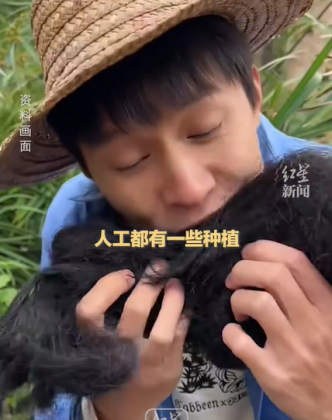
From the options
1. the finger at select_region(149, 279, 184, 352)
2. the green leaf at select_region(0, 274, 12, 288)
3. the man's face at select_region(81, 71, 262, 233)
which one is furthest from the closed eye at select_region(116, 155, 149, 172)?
the green leaf at select_region(0, 274, 12, 288)

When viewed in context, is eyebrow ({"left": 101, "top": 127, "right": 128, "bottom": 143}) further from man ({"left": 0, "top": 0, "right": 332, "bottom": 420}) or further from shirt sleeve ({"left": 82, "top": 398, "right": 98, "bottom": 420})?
shirt sleeve ({"left": 82, "top": 398, "right": 98, "bottom": 420})

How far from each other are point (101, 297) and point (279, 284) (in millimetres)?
129

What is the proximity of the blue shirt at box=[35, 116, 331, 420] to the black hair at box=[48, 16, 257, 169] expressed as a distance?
82mm

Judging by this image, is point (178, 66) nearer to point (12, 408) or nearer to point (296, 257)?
point (296, 257)

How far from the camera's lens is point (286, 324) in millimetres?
385

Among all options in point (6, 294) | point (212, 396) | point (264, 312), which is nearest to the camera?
point (264, 312)

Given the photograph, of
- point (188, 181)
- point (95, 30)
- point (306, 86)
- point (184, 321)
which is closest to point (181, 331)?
point (184, 321)

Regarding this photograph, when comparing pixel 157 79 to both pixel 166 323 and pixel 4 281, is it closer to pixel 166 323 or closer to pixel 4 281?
pixel 166 323

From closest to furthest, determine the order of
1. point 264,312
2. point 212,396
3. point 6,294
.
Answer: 1. point 264,312
2. point 212,396
3. point 6,294

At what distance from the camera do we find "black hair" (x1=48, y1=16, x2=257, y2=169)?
1.38ft

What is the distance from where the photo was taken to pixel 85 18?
419mm

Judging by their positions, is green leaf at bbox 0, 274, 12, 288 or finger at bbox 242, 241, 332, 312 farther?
green leaf at bbox 0, 274, 12, 288

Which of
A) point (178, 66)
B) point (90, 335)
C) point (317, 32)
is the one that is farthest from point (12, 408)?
point (317, 32)

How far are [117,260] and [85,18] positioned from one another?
0.61 feet
